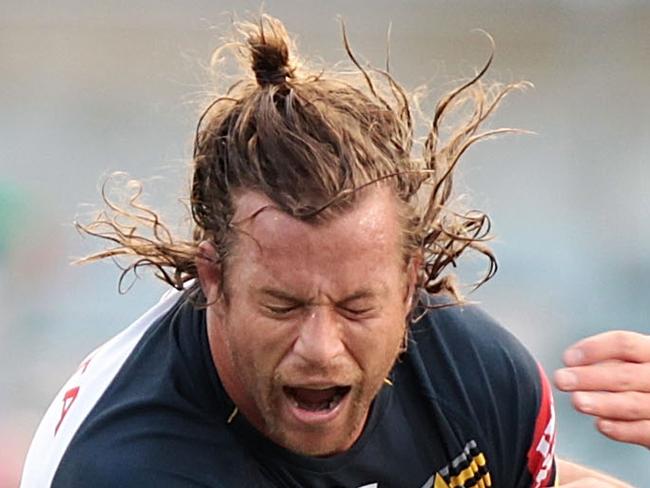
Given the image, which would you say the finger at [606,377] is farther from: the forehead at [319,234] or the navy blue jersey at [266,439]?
the forehead at [319,234]

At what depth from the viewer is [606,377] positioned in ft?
6.77

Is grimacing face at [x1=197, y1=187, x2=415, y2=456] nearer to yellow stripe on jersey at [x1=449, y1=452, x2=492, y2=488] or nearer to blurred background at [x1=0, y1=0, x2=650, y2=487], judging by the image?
yellow stripe on jersey at [x1=449, y1=452, x2=492, y2=488]

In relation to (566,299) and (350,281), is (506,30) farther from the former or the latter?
(350,281)

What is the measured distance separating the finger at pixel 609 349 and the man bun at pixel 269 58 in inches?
21.7

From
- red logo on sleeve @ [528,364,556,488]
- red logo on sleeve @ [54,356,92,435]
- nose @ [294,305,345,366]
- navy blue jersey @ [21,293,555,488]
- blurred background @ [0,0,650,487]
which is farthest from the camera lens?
blurred background @ [0,0,650,487]

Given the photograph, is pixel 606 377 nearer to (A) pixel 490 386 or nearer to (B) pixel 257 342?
(A) pixel 490 386

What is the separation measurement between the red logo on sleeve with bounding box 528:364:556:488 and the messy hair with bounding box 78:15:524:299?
0.22 meters

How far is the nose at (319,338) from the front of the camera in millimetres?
1854

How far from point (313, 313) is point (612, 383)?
471mm

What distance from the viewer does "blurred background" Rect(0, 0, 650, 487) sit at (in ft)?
16.2

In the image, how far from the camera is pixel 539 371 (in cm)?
229

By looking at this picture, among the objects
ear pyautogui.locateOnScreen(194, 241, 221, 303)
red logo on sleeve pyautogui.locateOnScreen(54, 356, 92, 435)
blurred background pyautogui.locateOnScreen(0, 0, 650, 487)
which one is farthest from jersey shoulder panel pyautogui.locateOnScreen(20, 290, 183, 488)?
blurred background pyautogui.locateOnScreen(0, 0, 650, 487)

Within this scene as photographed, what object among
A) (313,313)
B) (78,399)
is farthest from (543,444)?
(78,399)

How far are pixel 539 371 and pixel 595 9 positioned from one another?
4.05 m
